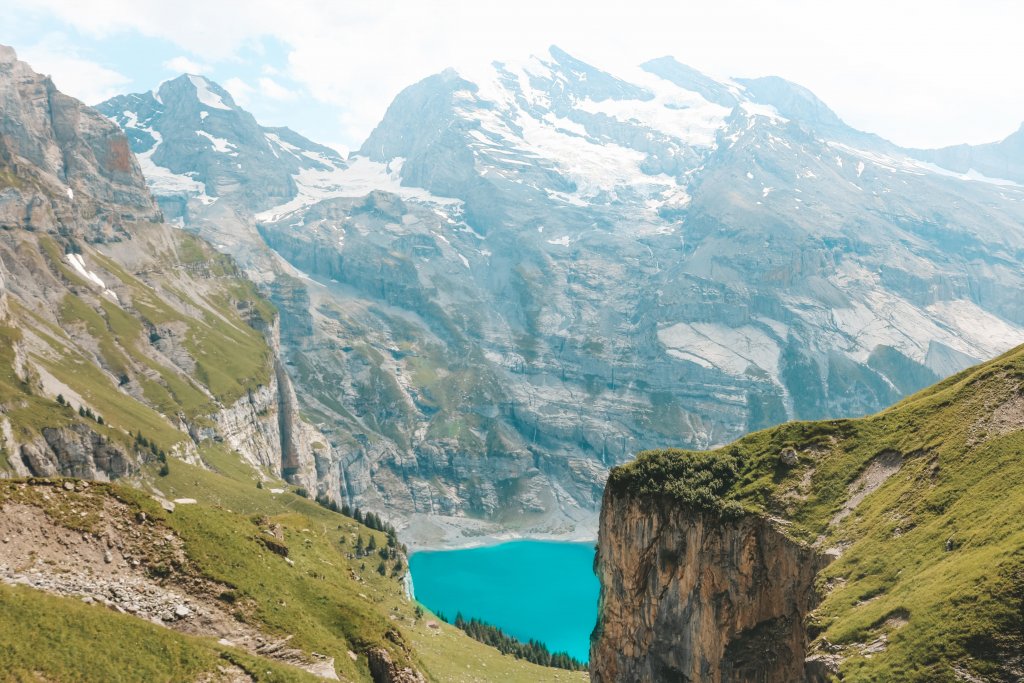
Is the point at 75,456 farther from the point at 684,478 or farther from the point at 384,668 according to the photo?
the point at 684,478

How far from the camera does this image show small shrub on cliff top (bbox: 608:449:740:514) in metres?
57.6

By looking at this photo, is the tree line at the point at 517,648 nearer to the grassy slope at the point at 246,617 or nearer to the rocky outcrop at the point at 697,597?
the grassy slope at the point at 246,617

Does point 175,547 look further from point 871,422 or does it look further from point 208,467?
point 208,467

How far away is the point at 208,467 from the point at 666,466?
6360 inches

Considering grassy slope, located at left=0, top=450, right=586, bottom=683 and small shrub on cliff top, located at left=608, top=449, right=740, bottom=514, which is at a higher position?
small shrub on cliff top, located at left=608, top=449, right=740, bottom=514

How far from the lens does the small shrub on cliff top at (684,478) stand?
57594 millimetres

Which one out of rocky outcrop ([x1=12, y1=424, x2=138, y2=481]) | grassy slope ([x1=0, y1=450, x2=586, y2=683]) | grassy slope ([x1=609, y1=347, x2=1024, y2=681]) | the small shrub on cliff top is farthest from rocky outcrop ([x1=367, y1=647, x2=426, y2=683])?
rocky outcrop ([x1=12, y1=424, x2=138, y2=481])

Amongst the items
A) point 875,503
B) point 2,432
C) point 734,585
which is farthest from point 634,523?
point 2,432

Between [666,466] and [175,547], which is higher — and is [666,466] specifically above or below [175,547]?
above

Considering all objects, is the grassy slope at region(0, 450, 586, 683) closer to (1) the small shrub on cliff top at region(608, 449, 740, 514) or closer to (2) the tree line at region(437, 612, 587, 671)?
(1) the small shrub on cliff top at region(608, 449, 740, 514)

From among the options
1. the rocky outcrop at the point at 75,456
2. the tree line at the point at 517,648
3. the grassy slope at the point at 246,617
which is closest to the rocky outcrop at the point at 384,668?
the grassy slope at the point at 246,617

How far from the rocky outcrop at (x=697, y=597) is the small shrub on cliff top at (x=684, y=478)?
0.86 meters

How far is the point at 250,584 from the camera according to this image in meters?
42.6

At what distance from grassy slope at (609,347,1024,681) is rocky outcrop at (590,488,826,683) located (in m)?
1.78
